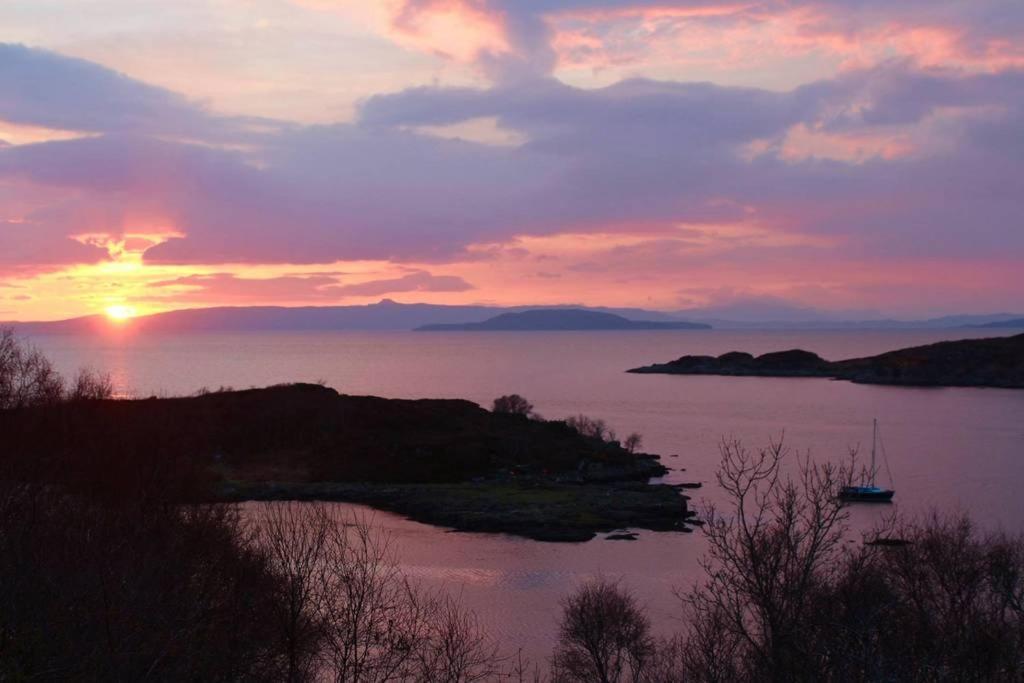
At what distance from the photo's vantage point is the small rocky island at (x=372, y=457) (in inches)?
1037

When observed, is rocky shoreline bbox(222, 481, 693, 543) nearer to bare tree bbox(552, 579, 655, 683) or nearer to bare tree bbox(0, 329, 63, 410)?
bare tree bbox(0, 329, 63, 410)

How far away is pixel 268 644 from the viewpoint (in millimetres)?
16469

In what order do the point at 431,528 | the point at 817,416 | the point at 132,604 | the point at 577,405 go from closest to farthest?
the point at 132,604 < the point at 431,528 < the point at 817,416 < the point at 577,405

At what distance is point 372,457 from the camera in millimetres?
60312

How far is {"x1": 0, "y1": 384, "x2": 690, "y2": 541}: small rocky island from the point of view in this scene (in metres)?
26.3

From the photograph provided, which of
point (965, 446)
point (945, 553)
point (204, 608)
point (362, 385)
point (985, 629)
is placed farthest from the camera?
point (362, 385)

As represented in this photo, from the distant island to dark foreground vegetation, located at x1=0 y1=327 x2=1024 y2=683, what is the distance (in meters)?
143

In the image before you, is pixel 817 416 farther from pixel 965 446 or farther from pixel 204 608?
pixel 204 608

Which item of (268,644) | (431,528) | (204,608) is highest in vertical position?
(204,608)

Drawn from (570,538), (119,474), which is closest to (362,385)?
(570,538)

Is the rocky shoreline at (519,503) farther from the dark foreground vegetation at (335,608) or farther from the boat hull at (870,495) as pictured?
the dark foreground vegetation at (335,608)

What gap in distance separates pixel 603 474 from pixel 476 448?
918 centimetres

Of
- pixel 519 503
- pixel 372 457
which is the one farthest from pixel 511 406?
pixel 519 503

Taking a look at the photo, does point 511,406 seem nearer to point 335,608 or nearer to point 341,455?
point 341,455
